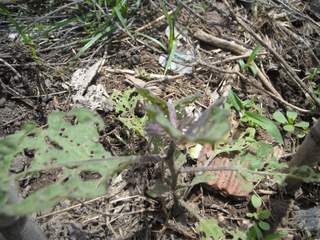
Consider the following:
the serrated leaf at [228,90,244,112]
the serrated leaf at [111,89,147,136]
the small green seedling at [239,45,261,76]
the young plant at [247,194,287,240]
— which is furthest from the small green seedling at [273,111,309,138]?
the serrated leaf at [111,89,147,136]

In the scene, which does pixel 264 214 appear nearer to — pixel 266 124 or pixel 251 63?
pixel 266 124

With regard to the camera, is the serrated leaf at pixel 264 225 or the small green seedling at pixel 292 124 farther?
the small green seedling at pixel 292 124

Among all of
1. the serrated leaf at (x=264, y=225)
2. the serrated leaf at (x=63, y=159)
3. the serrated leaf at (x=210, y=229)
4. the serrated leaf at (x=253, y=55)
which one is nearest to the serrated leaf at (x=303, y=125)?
the serrated leaf at (x=253, y=55)

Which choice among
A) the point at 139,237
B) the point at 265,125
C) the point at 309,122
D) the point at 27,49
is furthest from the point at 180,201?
the point at 27,49

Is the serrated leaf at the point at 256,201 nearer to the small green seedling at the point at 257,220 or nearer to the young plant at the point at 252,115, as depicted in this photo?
the small green seedling at the point at 257,220

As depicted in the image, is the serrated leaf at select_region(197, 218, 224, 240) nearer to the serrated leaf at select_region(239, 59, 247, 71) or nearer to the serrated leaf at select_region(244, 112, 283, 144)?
the serrated leaf at select_region(244, 112, 283, 144)

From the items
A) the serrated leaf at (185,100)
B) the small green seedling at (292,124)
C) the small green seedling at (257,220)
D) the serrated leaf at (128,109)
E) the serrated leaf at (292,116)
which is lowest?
the small green seedling at (257,220)

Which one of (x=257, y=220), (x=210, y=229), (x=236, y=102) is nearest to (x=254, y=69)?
(x=236, y=102)
